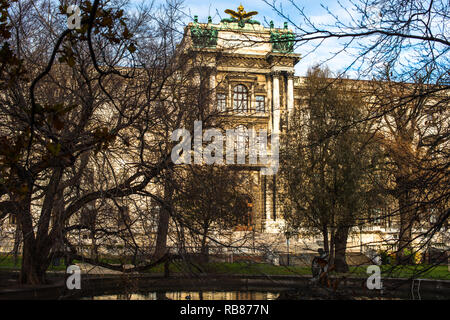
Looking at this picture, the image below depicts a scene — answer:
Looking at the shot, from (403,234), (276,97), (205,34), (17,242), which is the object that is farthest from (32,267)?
(276,97)

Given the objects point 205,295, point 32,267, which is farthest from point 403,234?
point 32,267

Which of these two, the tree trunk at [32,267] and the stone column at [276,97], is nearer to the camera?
the tree trunk at [32,267]

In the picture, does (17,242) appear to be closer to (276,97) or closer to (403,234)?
(403,234)

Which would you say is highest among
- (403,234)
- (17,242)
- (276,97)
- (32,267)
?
(276,97)

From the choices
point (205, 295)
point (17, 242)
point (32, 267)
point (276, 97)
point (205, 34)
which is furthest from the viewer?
point (276, 97)

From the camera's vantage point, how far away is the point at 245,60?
1599 inches

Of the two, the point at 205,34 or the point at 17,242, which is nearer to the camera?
the point at 205,34

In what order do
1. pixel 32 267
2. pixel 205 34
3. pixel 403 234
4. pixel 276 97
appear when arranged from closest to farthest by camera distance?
pixel 403 234 < pixel 205 34 < pixel 32 267 < pixel 276 97

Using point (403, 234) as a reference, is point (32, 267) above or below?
below

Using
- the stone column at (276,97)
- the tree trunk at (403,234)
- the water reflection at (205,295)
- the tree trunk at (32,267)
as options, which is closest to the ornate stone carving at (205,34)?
the tree trunk at (403,234)

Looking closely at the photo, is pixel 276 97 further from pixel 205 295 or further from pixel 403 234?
pixel 403 234

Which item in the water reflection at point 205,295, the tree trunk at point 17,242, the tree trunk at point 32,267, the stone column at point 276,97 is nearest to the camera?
the tree trunk at point 17,242

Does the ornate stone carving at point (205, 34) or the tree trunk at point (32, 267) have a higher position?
the ornate stone carving at point (205, 34)

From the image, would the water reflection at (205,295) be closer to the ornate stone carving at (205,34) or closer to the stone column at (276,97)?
the ornate stone carving at (205,34)
